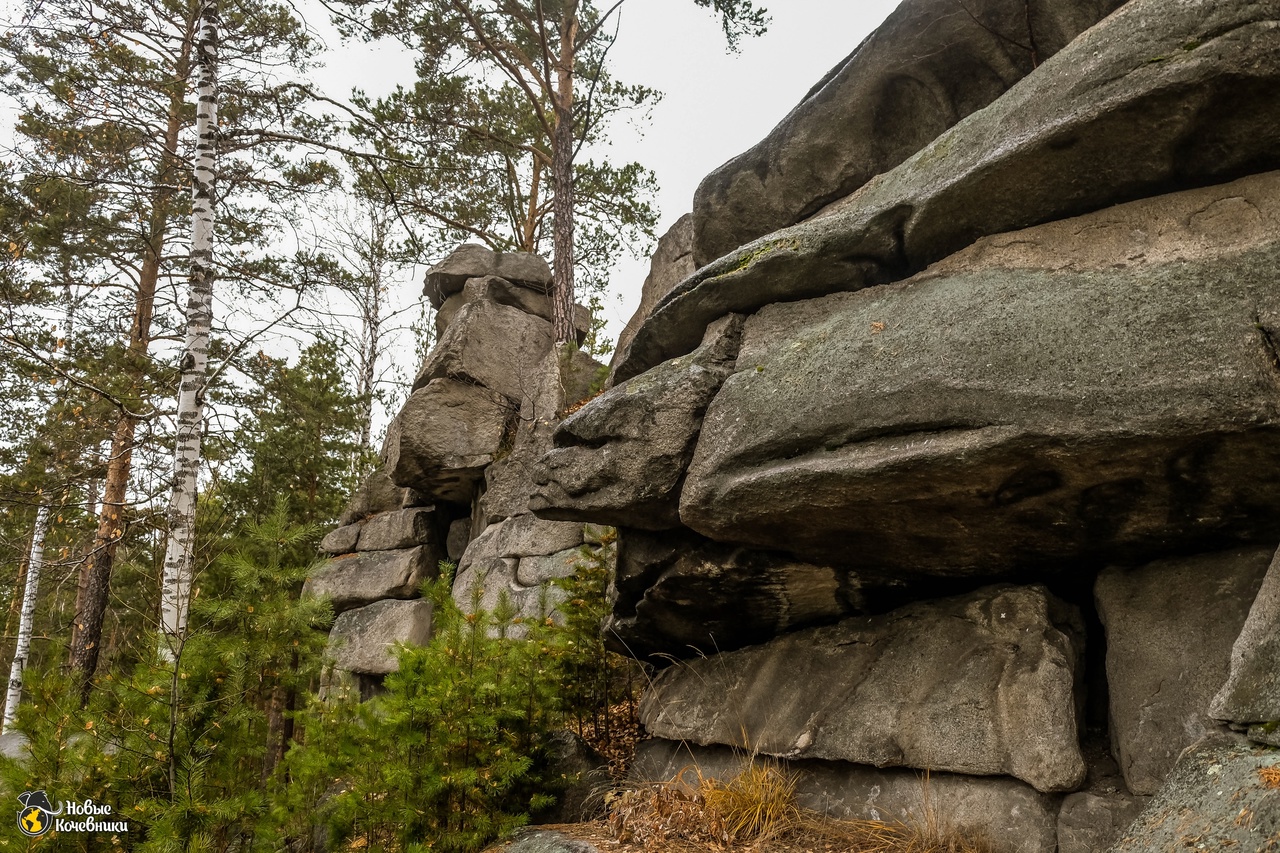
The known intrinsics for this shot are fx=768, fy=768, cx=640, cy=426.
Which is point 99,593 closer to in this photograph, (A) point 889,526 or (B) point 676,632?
(B) point 676,632

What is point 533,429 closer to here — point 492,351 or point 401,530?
point 492,351

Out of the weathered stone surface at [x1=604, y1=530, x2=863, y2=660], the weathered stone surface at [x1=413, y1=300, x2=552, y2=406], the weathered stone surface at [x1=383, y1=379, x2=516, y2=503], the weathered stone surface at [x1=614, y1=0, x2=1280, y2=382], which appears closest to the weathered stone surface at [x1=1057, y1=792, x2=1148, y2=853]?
the weathered stone surface at [x1=604, y1=530, x2=863, y2=660]

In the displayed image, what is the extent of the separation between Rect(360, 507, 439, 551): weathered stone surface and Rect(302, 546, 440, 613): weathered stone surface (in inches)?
5.4

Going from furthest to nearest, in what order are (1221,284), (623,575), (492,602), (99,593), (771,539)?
(99,593)
(492,602)
(623,575)
(771,539)
(1221,284)

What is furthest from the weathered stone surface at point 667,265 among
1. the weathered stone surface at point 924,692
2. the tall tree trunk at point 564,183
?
the weathered stone surface at point 924,692

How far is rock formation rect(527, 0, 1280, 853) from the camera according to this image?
3488 mm

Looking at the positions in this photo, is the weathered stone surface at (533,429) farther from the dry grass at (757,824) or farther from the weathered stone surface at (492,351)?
the dry grass at (757,824)

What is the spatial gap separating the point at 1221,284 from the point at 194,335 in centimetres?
836

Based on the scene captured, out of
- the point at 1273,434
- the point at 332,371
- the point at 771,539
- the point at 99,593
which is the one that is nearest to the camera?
the point at 1273,434

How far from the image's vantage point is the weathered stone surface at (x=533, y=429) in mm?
10312

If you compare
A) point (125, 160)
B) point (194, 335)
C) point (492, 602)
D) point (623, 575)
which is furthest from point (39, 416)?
point (623, 575)

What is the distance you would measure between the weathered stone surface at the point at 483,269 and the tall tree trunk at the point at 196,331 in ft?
18.4

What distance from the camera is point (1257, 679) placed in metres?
2.87

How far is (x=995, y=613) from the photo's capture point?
4.54m
